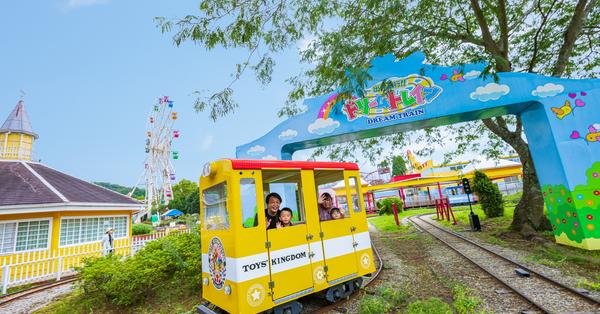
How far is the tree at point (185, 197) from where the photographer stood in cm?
5149

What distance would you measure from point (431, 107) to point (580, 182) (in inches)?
170

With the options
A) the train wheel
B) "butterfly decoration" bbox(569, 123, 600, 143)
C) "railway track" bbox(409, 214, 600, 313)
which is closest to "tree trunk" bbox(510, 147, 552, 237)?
"butterfly decoration" bbox(569, 123, 600, 143)

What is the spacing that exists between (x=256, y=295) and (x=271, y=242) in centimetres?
79

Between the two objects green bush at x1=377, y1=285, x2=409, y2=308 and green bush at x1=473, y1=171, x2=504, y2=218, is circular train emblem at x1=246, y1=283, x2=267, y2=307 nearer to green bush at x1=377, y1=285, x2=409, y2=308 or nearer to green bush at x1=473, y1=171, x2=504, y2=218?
green bush at x1=377, y1=285, x2=409, y2=308

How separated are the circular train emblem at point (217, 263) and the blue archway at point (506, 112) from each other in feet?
15.1

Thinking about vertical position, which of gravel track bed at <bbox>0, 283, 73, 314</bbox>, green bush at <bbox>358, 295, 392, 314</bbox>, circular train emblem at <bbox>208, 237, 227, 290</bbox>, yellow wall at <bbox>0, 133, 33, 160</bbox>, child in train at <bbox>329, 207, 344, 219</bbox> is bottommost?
green bush at <bbox>358, 295, 392, 314</bbox>

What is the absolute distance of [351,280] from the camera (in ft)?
17.3

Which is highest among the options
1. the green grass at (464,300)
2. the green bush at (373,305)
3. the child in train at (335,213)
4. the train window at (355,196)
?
the train window at (355,196)

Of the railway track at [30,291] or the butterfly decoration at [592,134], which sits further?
the railway track at [30,291]

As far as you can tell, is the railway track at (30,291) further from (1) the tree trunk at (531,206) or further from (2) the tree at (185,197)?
(2) the tree at (185,197)

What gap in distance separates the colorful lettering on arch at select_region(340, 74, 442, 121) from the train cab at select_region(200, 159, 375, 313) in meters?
4.30

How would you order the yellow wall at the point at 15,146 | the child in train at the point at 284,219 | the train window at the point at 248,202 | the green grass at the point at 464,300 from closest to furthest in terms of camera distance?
the train window at the point at 248,202 < the green grass at the point at 464,300 < the child in train at the point at 284,219 < the yellow wall at the point at 15,146

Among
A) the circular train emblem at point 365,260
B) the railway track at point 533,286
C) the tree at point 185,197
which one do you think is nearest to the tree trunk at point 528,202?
the railway track at point 533,286

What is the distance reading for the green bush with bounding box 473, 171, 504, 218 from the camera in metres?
15.4
